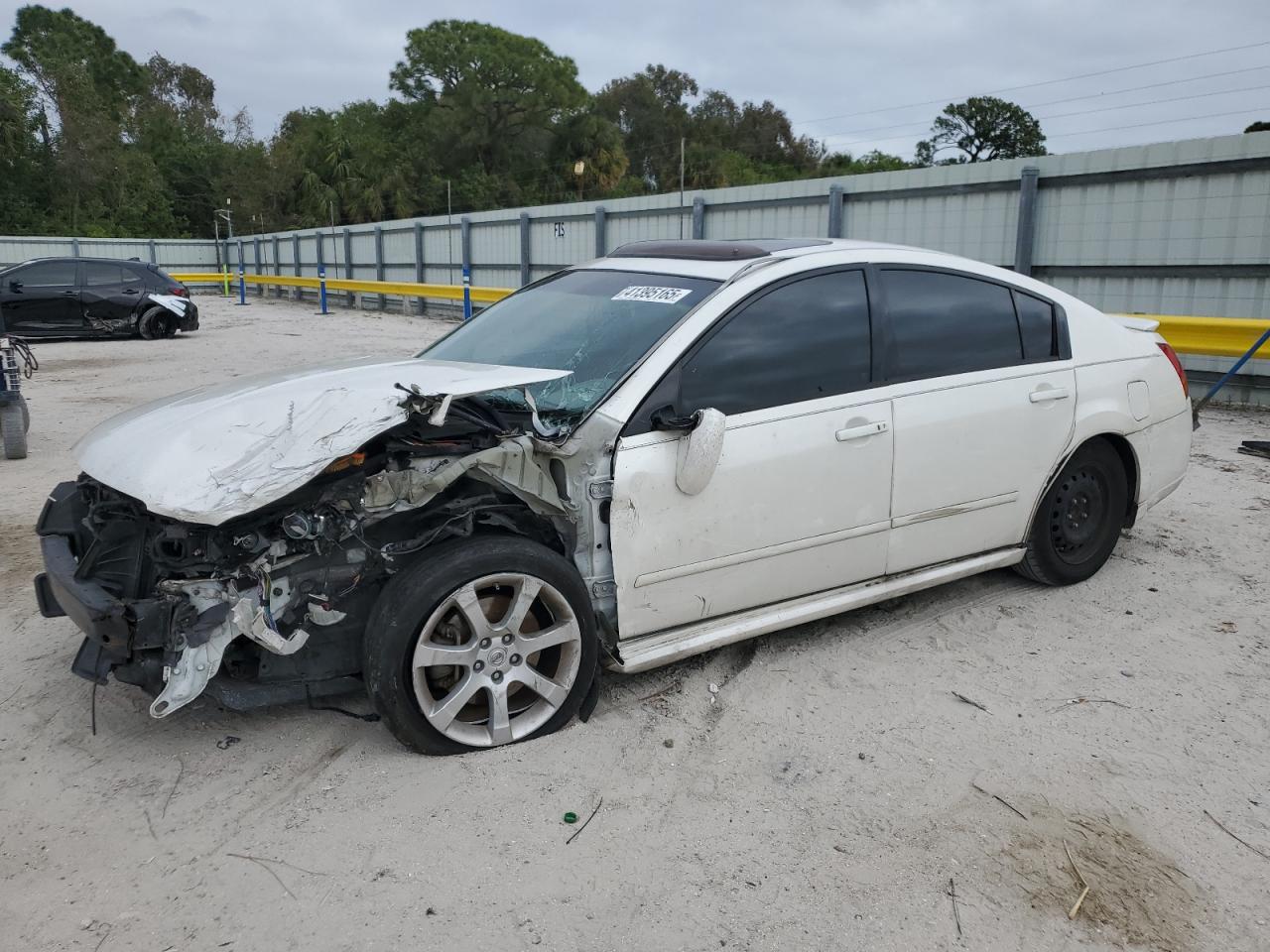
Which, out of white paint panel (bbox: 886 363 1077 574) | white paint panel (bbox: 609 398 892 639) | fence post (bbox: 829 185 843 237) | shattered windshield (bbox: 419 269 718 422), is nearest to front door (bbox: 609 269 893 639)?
white paint panel (bbox: 609 398 892 639)

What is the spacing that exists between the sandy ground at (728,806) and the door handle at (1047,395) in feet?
3.14

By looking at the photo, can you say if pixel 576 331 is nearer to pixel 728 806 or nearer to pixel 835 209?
pixel 728 806

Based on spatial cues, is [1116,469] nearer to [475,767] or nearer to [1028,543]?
[1028,543]

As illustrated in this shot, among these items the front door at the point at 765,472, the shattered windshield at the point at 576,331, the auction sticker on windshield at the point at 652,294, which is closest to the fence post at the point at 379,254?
the shattered windshield at the point at 576,331

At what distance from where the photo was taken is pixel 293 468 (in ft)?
9.52

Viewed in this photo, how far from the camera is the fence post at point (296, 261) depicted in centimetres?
3366

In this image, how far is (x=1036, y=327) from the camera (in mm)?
4340

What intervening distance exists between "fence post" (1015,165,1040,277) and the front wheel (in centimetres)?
971

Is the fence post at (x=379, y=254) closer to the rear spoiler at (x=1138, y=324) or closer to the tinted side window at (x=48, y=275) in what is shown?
the tinted side window at (x=48, y=275)

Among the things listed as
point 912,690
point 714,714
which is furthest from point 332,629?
point 912,690

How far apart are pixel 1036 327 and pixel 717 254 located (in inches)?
60.1

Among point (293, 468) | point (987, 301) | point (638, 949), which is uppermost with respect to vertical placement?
point (987, 301)

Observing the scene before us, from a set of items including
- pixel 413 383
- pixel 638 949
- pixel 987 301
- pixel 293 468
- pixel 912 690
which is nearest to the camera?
pixel 638 949

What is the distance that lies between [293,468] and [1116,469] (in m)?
3.74
